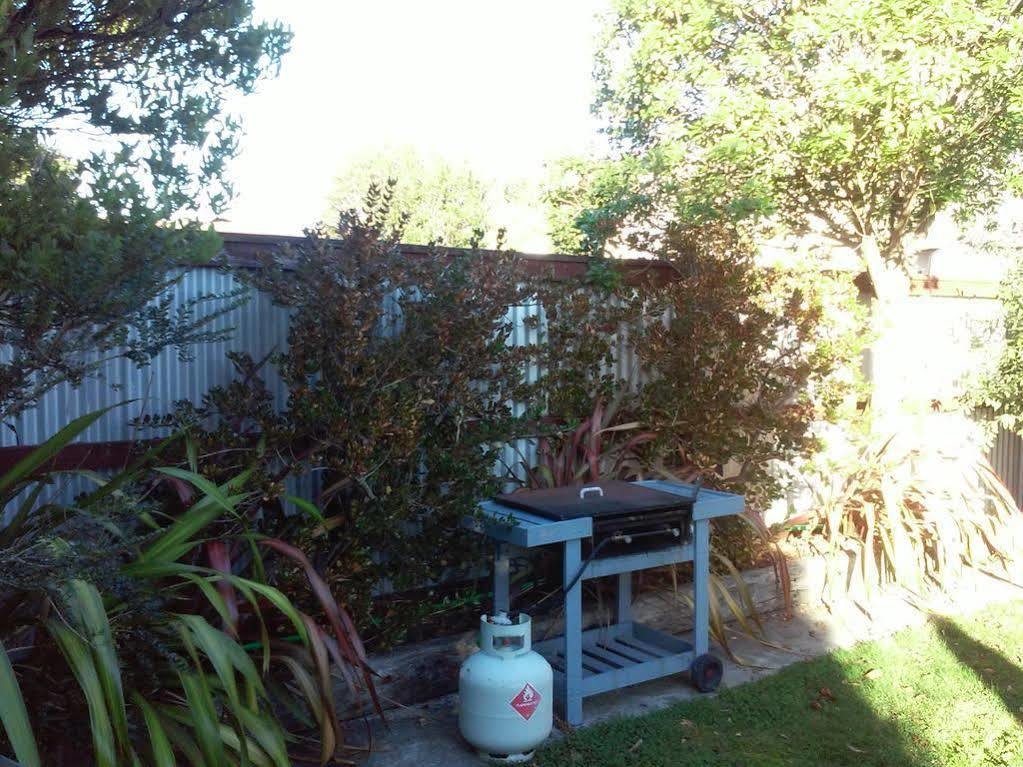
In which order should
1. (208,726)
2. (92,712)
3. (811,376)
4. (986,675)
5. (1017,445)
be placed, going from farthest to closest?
(1017,445) → (811,376) → (986,675) → (208,726) → (92,712)

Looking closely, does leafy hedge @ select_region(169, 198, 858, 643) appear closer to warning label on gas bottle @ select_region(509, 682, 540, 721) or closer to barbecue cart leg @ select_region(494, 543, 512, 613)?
barbecue cart leg @ select_region(494, 543, 512, 613)

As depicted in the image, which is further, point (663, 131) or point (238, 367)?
point (663, 131)

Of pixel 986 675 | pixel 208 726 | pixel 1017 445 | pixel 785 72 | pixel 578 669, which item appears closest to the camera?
pixel 208 726

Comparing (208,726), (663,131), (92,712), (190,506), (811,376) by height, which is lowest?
(208,726)

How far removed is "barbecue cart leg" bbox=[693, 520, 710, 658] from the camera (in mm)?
4988

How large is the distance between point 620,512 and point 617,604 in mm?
1166

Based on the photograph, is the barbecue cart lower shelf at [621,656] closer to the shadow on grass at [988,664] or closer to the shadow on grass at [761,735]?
the shadow on grass at [761,735]

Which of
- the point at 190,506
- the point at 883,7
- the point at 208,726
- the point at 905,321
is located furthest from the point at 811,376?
the point at 208,726

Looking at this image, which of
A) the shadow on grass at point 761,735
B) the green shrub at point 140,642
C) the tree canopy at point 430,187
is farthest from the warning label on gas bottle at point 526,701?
the tree canopy at point 430,187

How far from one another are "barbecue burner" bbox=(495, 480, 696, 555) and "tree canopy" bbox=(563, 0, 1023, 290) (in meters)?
2.46

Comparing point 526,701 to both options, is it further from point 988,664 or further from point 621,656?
point 988,664

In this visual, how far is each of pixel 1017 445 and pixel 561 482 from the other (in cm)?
691

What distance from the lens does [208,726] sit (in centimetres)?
312

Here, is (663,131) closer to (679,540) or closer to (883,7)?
(883,7)
